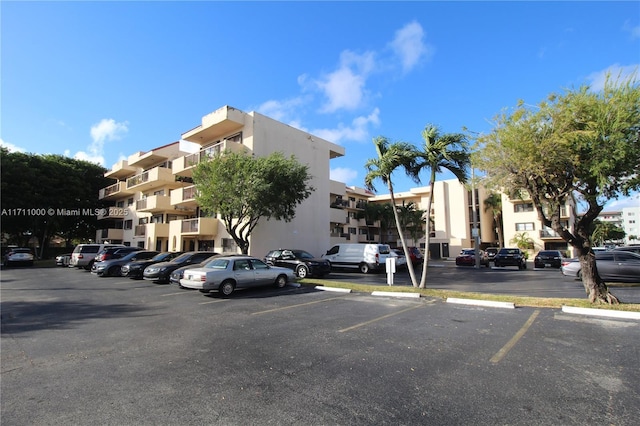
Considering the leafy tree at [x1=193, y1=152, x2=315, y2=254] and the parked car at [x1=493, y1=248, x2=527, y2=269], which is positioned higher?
the leafy tree at [x1=193, y1=152, x2=315, y2=254]

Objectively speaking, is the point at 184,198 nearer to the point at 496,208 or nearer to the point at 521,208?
the point at 521,208

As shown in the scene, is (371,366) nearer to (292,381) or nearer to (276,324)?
(292,381)

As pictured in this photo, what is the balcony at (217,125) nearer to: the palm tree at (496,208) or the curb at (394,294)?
the curb at (394,294)

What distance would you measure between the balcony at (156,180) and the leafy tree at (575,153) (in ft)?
95.8

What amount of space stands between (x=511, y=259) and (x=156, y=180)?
3193 centimetres

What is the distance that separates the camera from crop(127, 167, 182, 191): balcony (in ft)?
105

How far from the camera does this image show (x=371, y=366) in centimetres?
509

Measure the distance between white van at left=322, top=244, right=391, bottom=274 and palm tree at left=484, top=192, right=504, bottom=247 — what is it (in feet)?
124

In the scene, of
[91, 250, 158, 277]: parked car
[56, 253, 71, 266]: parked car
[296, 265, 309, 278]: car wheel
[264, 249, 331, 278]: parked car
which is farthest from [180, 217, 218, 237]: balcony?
[296, 265, 309, 278]: car wheel

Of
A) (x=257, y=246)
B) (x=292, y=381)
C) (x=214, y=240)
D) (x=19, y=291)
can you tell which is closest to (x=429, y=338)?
(x=292, y=381)

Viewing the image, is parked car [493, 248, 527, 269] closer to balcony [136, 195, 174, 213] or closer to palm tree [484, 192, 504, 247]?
palm tree [484, 192, 504, 247]

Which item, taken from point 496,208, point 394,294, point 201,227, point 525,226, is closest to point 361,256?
point 394,294

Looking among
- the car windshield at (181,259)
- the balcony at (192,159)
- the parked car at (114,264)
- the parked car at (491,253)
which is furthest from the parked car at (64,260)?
the parked car at (491,253)

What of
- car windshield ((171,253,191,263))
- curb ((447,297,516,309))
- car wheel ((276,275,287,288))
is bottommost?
curb ((447,297,516,309))
